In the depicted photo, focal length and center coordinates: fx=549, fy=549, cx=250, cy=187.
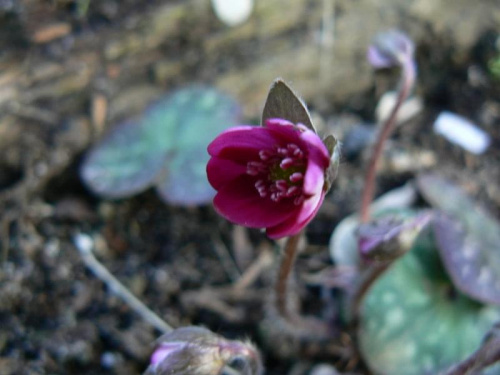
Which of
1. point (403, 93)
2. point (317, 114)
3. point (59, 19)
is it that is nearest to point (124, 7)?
point (59, 19)

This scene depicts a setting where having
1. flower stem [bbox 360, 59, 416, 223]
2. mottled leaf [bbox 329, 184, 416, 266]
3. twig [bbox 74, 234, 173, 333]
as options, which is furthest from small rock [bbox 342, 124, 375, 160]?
twig [bbox 74, 234, 173, 333]

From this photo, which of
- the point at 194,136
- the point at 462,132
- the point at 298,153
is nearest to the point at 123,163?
the point at 194,136

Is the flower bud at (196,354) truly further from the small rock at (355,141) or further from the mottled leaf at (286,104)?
the small rock at (355,141)

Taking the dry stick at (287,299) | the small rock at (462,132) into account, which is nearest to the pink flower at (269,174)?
the dry stick at (287,299)

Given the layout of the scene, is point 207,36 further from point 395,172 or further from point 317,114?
point 395,172

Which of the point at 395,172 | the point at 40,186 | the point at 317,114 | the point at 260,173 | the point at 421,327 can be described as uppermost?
the point at 260,173

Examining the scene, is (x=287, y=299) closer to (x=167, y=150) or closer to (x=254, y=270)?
(x=254, y=270)

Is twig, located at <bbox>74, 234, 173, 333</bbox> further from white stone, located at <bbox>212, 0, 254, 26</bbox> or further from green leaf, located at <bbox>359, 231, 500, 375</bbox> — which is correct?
white stone, located at <bbox>212, 0, 254, 26</bbox>
